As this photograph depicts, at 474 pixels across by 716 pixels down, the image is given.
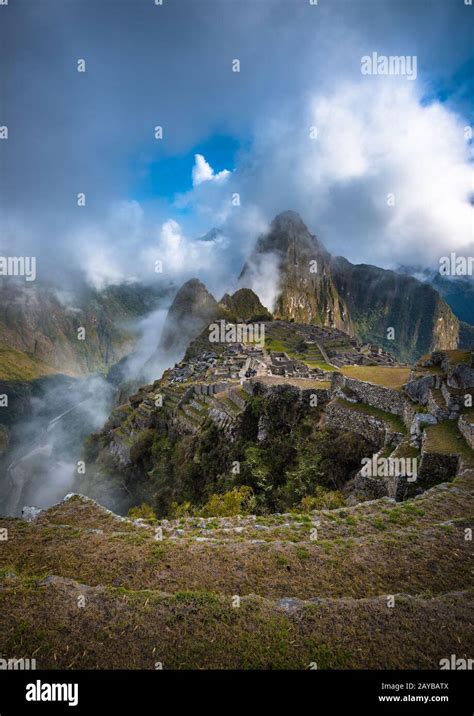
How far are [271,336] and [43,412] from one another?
144m

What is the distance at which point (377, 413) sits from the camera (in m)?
20.3

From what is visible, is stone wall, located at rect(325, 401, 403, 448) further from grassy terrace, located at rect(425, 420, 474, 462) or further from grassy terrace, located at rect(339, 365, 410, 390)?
grassy terrace, located at rect(339, 365, 410, 390)

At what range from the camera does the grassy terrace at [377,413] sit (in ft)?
60.1

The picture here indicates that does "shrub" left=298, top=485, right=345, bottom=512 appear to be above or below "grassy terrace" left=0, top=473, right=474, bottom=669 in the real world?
below

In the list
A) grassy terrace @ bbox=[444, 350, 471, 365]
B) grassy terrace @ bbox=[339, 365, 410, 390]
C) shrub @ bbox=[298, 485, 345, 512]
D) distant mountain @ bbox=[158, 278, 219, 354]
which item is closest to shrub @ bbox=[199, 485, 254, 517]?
shrub @ bbox=[298, 485, 345, 512]

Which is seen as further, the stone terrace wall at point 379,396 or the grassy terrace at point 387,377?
the grassy terrace at point 387,377

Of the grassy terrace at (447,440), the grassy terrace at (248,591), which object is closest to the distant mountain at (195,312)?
the grassy terrace at (447,440)

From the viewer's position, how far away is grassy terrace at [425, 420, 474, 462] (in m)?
13.1

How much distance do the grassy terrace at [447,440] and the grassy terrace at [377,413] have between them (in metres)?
2.64

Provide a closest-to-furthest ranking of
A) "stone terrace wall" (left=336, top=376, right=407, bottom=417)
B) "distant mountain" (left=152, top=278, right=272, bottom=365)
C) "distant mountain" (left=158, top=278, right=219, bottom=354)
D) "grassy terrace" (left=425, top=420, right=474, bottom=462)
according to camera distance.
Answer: "grassy terrace" (left=425, top=420, right=474, bottom=462) < "stone terrace wall" (left=336, top=376, right=407, bottom=417) < "distant mountain" (left=152, top=278, right=272, bottom=365) < "distant mountain" (left=158, top=278, right=219, bottom=354)

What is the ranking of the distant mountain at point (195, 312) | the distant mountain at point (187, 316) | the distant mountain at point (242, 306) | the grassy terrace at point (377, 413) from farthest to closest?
the distant mountain at point (187, 316) < the distant mountain at point (195, 312) < the distant mountain at point (242, 306) < the grassy terrace at point (377, 413)

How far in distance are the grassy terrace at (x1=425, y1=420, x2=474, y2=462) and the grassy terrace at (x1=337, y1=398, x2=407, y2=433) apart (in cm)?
264

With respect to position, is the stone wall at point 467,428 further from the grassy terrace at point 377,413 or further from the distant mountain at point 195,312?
the distant mountain at point 195,312

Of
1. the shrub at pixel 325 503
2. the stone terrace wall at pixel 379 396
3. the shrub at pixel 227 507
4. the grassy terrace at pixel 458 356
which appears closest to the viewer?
the shrub at pixel 325 503
